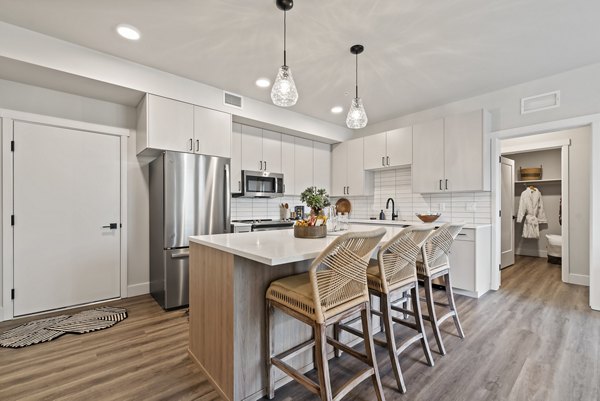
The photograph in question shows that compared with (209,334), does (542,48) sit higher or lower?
higher

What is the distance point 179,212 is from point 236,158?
1.28 m

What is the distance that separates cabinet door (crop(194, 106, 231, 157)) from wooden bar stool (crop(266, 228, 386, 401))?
2.40 m

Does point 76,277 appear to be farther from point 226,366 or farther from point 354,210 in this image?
point 354,210

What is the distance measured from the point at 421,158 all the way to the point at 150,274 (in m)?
4.14

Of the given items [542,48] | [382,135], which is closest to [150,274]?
[382,135]

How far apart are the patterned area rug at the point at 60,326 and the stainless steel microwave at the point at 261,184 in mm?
2109

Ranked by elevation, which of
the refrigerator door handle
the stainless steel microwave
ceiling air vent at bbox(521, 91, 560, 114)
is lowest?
the refrigerator door handle

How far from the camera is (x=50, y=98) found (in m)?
3.05

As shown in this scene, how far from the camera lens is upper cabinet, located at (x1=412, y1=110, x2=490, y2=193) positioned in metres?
3.61

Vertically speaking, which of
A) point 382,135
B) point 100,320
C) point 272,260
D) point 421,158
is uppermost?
point 382,135

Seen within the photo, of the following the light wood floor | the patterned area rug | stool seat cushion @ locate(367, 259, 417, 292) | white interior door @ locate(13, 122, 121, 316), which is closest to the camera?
the light wood floor

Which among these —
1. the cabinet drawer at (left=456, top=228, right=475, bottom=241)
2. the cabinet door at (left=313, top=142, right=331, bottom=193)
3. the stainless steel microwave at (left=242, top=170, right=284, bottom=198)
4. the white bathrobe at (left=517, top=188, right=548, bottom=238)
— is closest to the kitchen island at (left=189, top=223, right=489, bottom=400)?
the stainless steel microwave at (left=242, top=170, right=284, bottom=198)

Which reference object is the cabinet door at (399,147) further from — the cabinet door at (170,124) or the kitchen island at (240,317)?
the kitchen island at (240,317)

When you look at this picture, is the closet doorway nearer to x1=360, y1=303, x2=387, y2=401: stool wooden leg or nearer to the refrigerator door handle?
x1=360, y1=303, x2=387, y2=401: stool wooden leg
